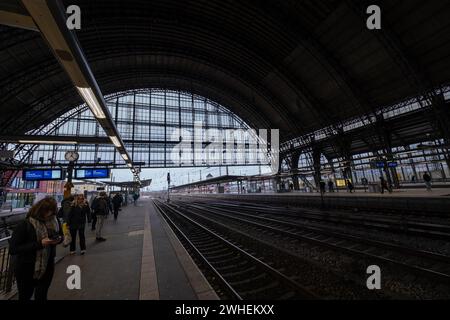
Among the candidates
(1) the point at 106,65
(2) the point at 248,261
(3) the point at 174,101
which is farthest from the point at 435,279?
(3) the point at 174,101

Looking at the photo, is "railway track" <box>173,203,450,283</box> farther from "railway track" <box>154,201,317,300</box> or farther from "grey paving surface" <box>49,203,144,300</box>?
"grey paving surface" <box>49,203,144,300</box>

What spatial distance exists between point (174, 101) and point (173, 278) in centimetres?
3928

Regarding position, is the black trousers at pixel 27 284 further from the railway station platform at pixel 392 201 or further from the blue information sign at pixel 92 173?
the railway station platform at pixel 392 201

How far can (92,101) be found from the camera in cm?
558

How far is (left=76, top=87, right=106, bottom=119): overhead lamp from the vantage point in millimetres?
5025

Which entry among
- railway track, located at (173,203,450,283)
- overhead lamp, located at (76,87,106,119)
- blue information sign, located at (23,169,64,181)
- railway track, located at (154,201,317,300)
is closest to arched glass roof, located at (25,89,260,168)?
blue information sign, located at (23,169,64,181)

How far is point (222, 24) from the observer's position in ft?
69.4

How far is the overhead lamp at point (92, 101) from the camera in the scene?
503cm

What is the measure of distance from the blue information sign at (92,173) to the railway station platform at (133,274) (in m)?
9.06

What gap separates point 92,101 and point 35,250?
4.25 metres

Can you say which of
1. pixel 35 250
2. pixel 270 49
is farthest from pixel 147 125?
pixel 35 250

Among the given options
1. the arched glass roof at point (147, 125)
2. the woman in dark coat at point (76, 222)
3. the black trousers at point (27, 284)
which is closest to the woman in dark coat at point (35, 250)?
the black trousers at point (27, 284)

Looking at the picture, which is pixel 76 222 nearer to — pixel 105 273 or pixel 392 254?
pixel 105 273
